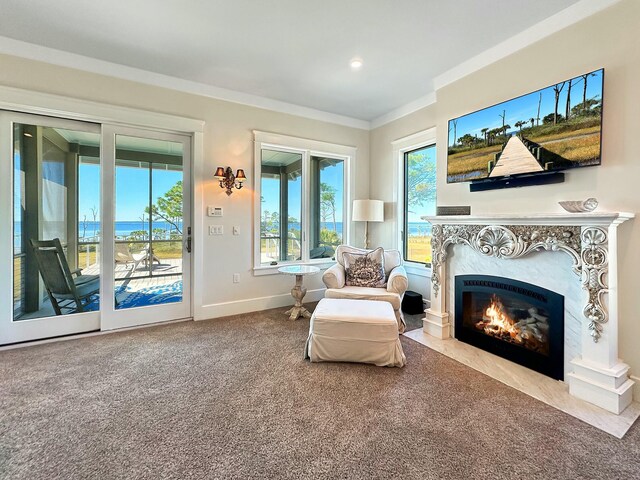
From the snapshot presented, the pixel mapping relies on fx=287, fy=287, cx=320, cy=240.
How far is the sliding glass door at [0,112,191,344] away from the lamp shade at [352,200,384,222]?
2.32m

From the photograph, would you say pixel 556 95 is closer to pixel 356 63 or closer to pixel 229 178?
pixel 356 63

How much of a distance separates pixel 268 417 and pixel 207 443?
0.36 m

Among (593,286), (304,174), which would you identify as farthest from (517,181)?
(304,174)

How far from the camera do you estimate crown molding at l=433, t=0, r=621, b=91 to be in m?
2.10

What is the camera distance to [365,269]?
11.6 feet

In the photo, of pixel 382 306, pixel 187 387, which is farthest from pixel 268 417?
pixel 382 306

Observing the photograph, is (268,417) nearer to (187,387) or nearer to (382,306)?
(187,387)

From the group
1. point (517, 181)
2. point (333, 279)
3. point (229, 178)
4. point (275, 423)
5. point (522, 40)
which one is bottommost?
point (275, 423)

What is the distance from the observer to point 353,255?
372cm

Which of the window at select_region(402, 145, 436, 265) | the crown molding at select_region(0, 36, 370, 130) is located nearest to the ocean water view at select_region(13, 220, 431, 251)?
the crown molding at select_region(0, 36, 370, 130)

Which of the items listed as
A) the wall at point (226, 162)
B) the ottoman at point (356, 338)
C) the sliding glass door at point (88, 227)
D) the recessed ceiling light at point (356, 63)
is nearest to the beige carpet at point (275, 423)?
the ottoman at point (356, 338)

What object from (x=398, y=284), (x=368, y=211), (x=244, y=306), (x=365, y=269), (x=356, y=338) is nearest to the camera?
(x=356, y=338)

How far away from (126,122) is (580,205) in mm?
4170

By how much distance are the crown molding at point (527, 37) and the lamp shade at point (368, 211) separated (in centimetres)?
167
